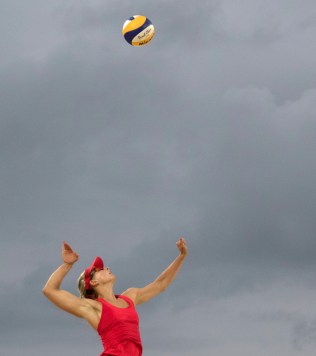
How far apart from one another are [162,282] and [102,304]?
1611 millimetres

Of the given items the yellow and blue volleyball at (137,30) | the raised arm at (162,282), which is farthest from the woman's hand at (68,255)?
the yellow and blue volleyball at (137,30)

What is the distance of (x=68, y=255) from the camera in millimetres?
14758

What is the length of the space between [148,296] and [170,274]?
603mm

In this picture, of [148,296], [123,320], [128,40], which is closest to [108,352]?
[123,320]

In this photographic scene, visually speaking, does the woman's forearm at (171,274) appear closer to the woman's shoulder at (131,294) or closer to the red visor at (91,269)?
the woman's shoulder at (131,294)

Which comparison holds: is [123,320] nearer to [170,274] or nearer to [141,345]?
[141,345]

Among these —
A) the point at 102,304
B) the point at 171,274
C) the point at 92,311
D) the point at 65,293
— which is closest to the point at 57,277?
the point at 65,293

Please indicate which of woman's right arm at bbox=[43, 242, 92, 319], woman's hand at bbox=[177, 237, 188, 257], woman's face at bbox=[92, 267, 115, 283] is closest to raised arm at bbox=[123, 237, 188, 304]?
woman's hand at bbox=[177, 237, 188, 257]

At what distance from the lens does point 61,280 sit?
49.3 ft

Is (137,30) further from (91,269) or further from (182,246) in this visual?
(91,269)

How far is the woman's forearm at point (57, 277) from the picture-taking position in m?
14.9

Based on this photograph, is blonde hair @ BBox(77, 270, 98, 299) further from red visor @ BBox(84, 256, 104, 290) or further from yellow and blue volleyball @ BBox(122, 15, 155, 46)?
yellow and blue volleyball @ BBox(122, 15, 155, 46)

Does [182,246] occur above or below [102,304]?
above

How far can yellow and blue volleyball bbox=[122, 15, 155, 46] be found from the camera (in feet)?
80.4
